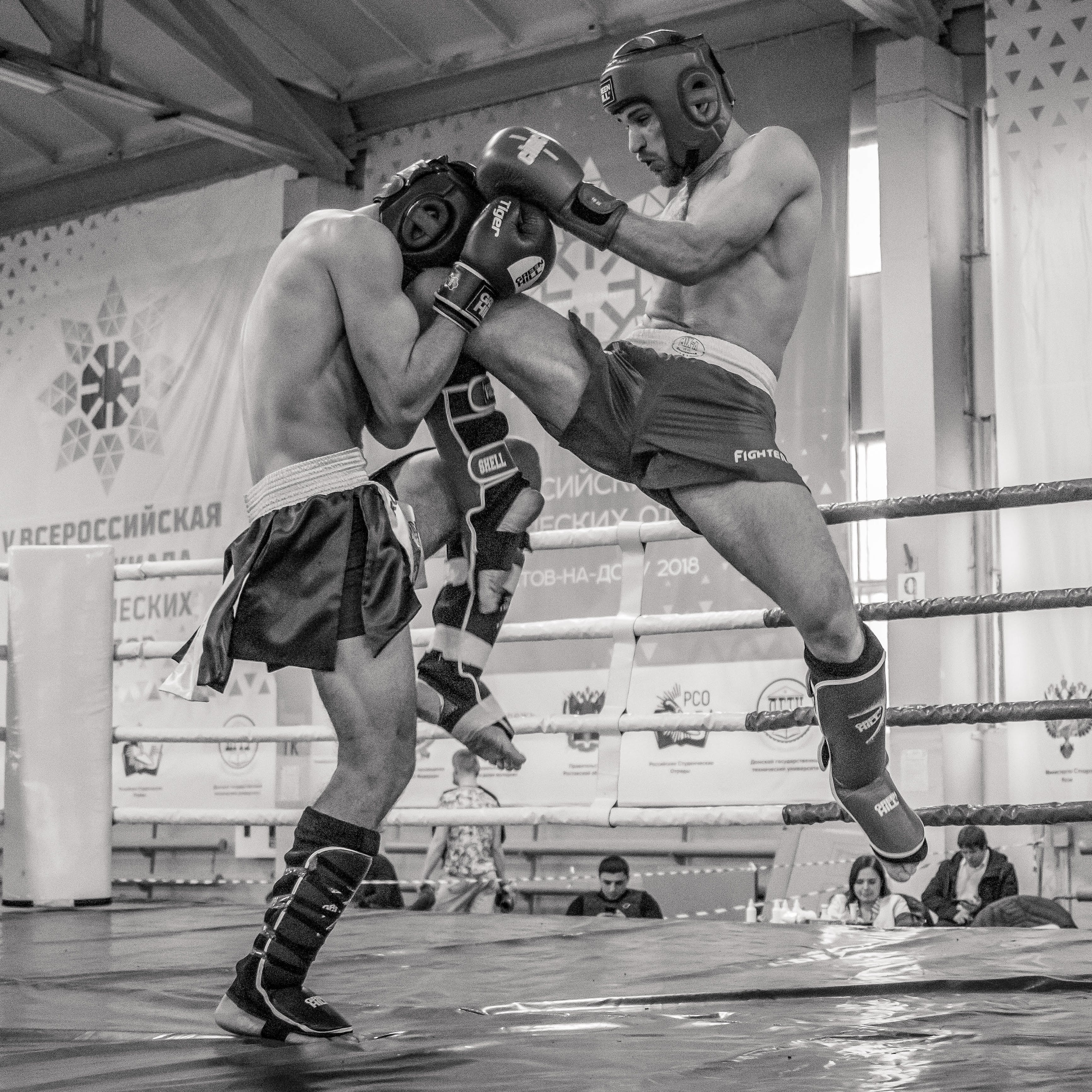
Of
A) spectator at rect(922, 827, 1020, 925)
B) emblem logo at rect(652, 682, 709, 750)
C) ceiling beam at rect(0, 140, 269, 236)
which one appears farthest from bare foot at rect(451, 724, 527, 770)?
ceiling beam at rect(0, 140, 269, 236)

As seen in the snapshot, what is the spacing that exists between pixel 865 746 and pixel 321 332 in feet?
3.37

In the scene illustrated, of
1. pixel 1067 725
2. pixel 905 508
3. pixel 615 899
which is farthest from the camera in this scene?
pixel 1067 725

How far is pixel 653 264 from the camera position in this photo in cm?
212

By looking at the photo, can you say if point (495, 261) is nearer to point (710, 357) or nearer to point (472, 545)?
point (710, 357)

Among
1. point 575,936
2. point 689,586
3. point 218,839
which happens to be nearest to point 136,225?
point 218,839

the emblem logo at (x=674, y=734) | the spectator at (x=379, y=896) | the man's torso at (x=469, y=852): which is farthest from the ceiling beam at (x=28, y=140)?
the man's torso at (x=469, y=852)

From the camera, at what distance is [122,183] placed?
970cm

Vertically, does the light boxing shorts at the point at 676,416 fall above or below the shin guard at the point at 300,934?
above

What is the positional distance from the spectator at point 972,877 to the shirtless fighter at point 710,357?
3444 millimetres

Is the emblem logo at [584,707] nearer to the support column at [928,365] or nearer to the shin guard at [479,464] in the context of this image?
the support column at [928,365]

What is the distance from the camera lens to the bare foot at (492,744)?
2336 mm

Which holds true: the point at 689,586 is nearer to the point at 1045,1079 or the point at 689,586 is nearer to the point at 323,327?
the point at 323,327

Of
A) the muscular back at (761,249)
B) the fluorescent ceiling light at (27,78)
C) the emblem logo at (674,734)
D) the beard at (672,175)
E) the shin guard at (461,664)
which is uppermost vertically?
the fluorescent ceiling light at (27,78)

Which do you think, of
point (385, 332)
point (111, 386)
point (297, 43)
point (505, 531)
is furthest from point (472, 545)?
point (111, 386)
